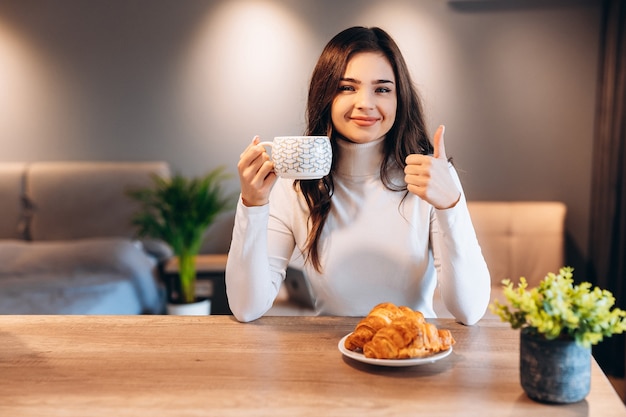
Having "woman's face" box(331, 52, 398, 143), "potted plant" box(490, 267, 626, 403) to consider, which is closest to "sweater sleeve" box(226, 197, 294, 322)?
"woman's face" box(331, 52, 398, 143)

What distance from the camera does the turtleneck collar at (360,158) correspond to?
159 cm

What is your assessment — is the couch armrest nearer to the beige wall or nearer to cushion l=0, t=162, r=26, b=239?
the beige wall

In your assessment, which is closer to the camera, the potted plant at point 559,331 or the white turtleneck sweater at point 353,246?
the potted plant at point 559,331

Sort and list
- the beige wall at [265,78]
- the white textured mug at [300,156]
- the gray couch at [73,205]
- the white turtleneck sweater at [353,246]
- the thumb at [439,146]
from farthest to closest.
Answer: the gray couch at [73,205] → the beige wall at [265,78] → the white turtleneck sweater at [353,246] → the thumb at [439,146] → the white textured mug at [300,156]

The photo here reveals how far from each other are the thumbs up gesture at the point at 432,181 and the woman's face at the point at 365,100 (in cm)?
26

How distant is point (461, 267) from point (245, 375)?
0.55m

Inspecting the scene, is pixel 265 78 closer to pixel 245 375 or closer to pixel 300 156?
pixel 300 156

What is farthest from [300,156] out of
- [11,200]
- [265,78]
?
[11,200]

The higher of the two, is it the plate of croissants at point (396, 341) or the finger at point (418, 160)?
the finger at point (418, 160)

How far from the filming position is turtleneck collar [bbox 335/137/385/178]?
1.59 metres

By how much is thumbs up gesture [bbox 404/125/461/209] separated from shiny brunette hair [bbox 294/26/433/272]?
331 mm

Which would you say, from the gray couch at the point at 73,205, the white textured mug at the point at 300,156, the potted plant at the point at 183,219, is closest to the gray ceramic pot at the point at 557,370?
the white textured mug at the point at 300,156

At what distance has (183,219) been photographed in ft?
11.0

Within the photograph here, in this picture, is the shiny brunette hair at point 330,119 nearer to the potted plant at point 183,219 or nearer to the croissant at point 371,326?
the croissant at point 371,326
